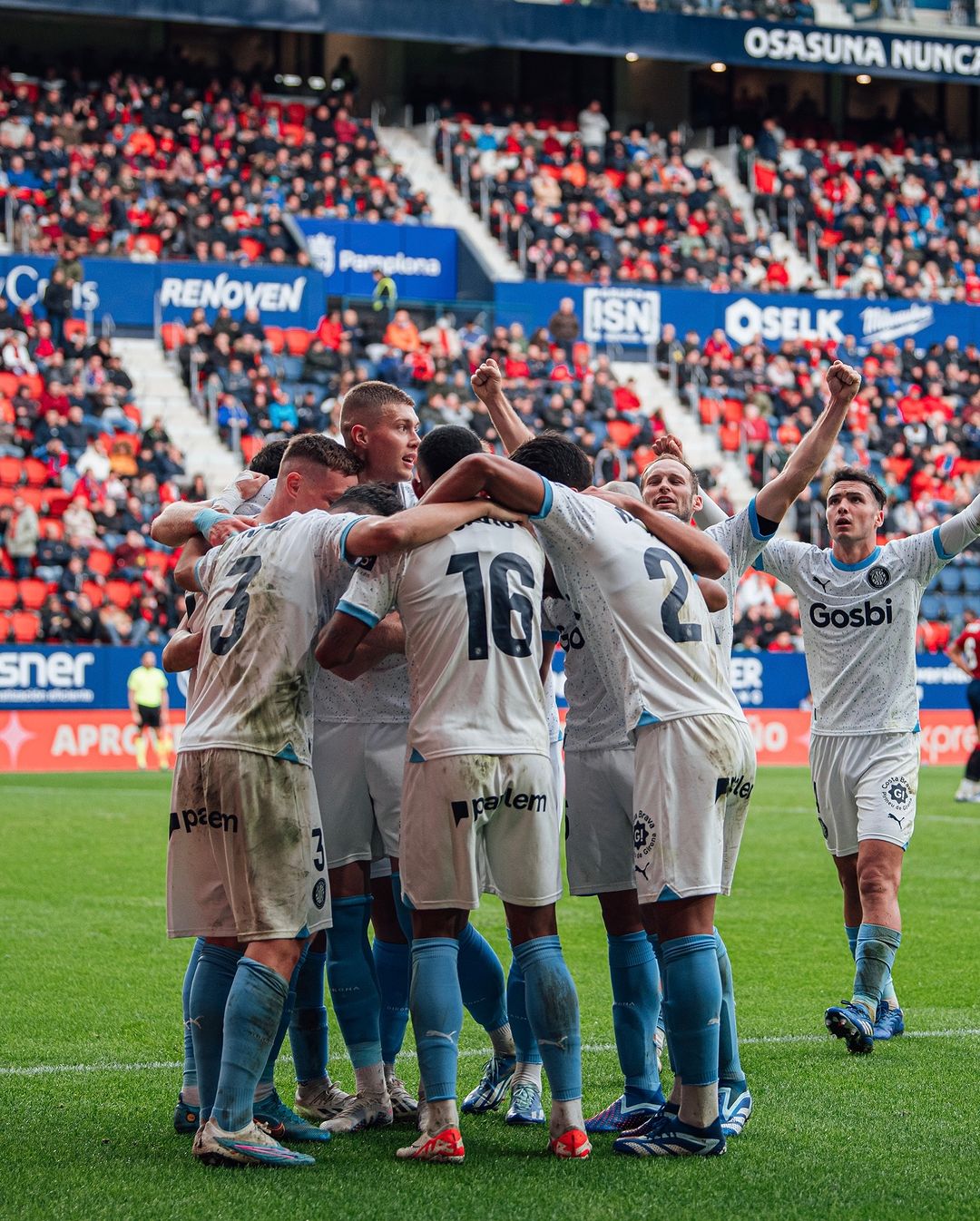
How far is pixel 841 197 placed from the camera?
124 feet

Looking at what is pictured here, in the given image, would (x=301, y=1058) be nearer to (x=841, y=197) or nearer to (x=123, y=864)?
(x=123, y=864)

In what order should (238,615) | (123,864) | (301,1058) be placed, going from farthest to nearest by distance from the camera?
(123,864)
(301,1058)
(238,615)

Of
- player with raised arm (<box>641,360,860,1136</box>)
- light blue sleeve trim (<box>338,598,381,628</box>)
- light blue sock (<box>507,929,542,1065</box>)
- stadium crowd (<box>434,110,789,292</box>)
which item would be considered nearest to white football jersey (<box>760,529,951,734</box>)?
player with raised arm (<box>641,360,860,1136</box>)

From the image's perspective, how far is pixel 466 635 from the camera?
523 centimetres

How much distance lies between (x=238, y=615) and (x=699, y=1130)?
2.17 m

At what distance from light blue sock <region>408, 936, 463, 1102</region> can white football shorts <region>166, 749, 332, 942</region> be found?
37 cm

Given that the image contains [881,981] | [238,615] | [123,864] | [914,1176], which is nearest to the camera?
[914,1176]

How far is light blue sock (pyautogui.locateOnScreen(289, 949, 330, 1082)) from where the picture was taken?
19.4 ft

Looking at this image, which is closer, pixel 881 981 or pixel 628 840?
pixel 628 840

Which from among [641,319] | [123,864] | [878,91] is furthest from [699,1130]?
[878,91]

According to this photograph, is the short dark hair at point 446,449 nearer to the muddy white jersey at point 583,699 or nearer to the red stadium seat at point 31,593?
the muddy white jersey at point 583,699

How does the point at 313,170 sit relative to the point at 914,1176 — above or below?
above

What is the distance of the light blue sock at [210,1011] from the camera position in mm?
5383

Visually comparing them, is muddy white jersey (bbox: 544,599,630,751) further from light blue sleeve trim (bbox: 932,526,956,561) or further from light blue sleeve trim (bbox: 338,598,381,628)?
light blue sleeve trim (bbox: 932,526,956,561)
